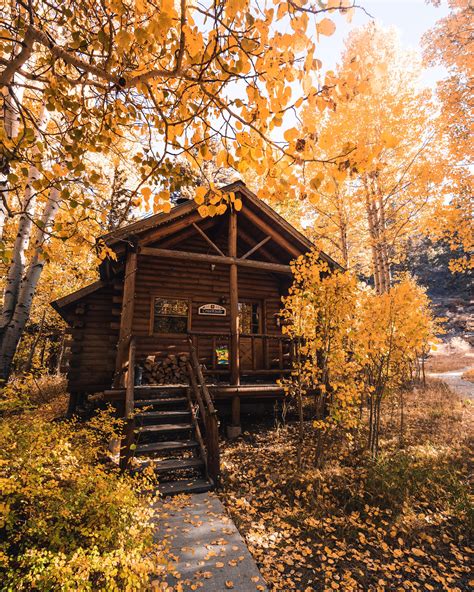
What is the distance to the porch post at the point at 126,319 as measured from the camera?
7.02 meters

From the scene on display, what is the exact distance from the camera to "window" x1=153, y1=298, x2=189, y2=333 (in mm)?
10398

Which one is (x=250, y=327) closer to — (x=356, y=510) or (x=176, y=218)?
(x=176, y=218)

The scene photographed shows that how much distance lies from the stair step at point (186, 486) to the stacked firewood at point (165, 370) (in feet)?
12.6

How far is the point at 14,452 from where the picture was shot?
3.22 metres

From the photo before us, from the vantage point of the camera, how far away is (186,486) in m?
5.19

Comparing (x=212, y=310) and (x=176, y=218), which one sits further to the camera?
(x=212, y=310)

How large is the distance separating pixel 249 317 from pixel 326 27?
10492mm

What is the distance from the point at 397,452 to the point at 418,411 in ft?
12.4

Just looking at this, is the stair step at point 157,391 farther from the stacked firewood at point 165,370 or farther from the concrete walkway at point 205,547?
the concrete walkway at point 205,547

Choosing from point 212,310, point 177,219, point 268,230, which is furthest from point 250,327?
point 177,219

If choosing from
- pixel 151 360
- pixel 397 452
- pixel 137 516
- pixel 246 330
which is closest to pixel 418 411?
pixel 397 452

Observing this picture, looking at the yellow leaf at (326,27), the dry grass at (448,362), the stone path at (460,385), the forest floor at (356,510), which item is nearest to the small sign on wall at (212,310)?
the forest floor at (356,510)

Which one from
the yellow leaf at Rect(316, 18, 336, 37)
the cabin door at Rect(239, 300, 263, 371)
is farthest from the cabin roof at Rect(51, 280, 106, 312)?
the yellow leaf at Rect(316, 18, 336, 37)

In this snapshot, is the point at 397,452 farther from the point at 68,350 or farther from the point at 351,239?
the point at 68,350
